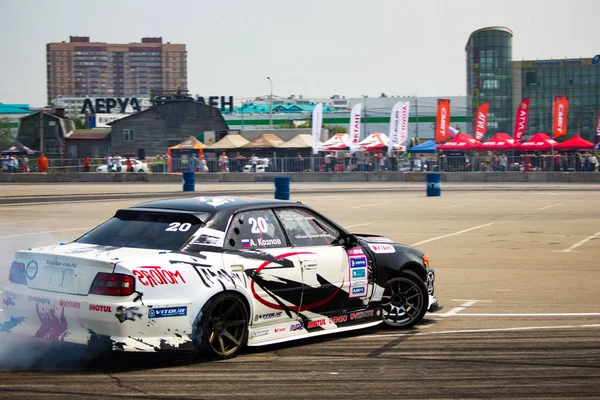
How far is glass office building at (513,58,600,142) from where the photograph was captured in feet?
360

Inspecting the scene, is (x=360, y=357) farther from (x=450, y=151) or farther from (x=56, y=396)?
(x=450, y=151)

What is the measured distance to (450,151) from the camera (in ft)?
194

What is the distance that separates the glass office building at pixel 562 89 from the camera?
360ft

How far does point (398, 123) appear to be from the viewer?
200 ft

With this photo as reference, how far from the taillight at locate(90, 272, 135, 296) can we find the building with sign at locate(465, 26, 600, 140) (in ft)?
350

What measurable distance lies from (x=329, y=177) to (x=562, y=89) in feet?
228

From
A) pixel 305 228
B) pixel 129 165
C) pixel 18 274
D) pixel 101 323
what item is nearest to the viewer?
pixel 101 323

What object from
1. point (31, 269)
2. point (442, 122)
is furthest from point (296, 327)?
point (442, 122)

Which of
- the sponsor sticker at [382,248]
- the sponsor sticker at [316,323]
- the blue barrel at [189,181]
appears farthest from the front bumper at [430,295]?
the blue barrel at [189,181]

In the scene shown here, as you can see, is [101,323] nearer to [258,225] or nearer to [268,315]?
[268,315]

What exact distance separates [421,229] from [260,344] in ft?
42.9

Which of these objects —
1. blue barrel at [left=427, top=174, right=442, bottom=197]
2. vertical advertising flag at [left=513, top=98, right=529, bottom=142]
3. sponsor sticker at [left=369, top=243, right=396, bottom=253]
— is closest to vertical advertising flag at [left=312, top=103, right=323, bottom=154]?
vertical advertising flag at [left=513, top=98, right=529, bottom=142]

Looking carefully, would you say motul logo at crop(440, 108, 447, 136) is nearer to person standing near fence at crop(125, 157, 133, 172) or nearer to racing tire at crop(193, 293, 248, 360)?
person standing near fence at crop(125, 157, 133, 172)

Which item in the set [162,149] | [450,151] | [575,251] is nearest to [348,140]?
[450,151]
